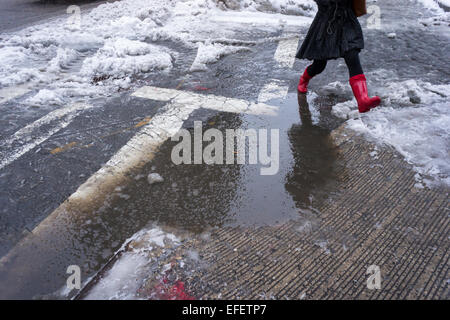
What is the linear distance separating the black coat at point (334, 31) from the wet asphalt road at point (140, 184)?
2.24 feet

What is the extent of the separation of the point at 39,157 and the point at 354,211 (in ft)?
9.35

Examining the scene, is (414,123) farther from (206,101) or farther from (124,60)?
(124,60)

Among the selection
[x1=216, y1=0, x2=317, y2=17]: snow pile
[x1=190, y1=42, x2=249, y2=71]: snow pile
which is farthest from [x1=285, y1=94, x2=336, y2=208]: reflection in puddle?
[x1=216, y1=0, x2=317, y2=17]: snow pile

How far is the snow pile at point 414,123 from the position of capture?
3017mm

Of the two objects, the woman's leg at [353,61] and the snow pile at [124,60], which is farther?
the snow pile at [124,60]

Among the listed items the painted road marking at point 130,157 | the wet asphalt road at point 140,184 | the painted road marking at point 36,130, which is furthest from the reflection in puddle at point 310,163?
the painted road marking at point 36,130

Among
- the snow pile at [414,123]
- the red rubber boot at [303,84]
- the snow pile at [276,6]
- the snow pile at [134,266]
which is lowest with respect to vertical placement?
the snow pile at [134,266]

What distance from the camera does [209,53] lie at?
5.53 m

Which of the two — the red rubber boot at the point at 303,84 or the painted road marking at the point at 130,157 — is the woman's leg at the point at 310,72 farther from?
the painted road marking at the point at 130,157

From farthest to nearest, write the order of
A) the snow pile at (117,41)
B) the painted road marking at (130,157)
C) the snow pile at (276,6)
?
the snow pile at (276,6) < the snow pile at (117,41) < the painted road marking at (130,157)

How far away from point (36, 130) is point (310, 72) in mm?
3257

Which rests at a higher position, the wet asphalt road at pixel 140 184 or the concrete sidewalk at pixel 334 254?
the wet asphalt road at pixel 140 184

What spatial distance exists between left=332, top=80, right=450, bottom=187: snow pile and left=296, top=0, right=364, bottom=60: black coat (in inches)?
26.5

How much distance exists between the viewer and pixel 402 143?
329 cm
